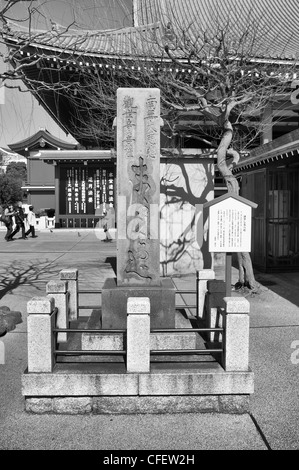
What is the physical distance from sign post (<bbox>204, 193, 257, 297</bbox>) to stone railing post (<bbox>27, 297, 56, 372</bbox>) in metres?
2.52

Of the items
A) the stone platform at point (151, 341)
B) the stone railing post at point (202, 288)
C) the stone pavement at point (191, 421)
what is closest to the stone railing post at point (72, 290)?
the stone pavement at point (191, 421)

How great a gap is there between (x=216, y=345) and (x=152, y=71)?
7.77m

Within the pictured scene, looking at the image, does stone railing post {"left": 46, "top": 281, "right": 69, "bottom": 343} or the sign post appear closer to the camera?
stone railing post {"left": 46, "top": 281, "right": 69, "bottom": 343}

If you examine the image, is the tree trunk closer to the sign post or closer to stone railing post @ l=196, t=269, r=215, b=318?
the sign post

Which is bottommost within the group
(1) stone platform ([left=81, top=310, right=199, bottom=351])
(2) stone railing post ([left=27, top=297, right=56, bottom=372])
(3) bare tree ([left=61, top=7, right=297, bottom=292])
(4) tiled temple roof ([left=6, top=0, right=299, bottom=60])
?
(1) stone platform ([left=81, top=310, right=199, bottom=351])

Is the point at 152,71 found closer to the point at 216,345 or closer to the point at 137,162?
the point at 137,162

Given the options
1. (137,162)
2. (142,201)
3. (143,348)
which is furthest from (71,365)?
(137,162)

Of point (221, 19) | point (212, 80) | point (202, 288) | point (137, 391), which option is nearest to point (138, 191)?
point (202, 288)

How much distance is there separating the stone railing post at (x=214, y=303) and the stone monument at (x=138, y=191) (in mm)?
426

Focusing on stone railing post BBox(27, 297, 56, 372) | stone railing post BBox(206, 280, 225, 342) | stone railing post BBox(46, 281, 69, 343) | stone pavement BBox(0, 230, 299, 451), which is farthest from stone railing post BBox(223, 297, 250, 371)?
stone railing post BBox(46, 281, 69, 343)

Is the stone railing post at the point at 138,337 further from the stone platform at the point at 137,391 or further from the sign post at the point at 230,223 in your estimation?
the sign post at the point at 230,223

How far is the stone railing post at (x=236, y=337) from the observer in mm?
3734

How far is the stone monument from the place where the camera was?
4770 mm

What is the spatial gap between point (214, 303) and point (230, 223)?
118 centimetres
